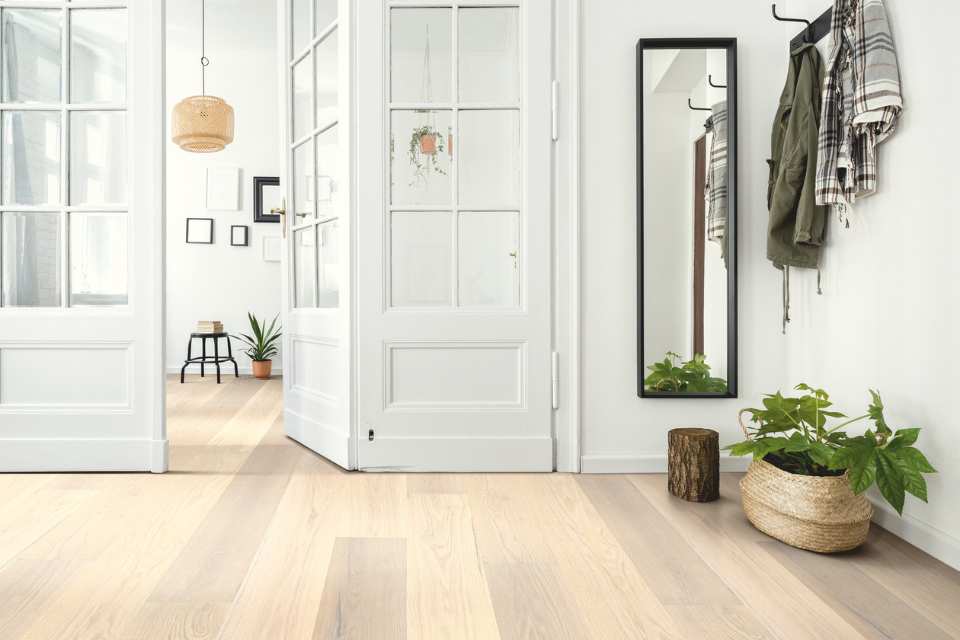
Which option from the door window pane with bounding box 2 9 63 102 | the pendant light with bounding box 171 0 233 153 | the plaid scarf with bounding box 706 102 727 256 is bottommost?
the plaid scarf with bounding box 706 102 727 256

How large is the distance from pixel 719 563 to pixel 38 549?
5.98 ft

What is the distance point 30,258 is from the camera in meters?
2.55

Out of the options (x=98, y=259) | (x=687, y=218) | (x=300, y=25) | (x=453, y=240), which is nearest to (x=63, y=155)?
(x=98, y=259)

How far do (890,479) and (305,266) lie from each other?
2.39 meters

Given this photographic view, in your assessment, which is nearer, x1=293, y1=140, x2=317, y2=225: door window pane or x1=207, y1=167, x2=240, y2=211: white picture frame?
x1=293, y1=140, x2=317, y2=225: door window pane

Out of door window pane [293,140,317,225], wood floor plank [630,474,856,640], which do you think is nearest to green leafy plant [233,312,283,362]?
door window pane [293,140,317,225]

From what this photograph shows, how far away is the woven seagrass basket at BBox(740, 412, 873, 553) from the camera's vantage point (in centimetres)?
175

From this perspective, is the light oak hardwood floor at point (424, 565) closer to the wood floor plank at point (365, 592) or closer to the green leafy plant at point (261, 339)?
the wood floor plank at point (365, 592)

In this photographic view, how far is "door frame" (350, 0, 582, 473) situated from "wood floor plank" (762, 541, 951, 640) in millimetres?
902

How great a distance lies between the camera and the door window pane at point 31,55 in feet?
8.21

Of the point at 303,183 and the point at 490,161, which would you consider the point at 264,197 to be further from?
the point at 490,161

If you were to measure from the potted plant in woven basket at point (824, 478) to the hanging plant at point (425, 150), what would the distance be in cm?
148

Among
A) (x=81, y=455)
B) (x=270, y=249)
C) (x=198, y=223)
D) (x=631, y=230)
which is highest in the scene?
(x=198, y=223)

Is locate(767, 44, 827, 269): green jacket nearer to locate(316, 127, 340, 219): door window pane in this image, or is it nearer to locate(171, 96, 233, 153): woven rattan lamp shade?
locate(316, 127, 340, 219): door window pane
